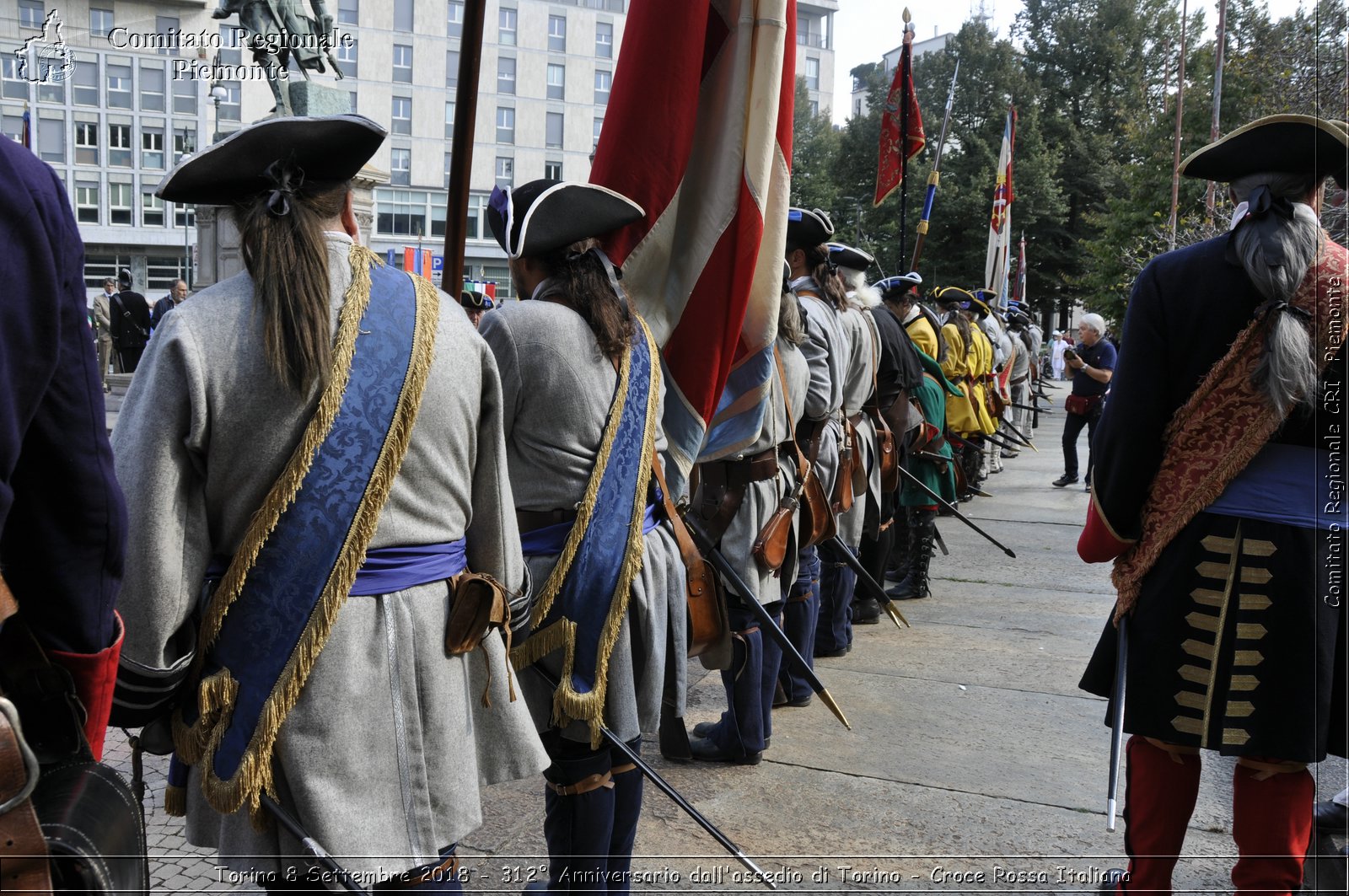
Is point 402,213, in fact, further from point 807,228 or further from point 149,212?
point 807,228

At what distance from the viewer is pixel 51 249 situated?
1.46 m

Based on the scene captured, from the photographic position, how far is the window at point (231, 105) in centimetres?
4369

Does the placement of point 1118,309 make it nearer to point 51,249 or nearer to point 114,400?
point 114,400

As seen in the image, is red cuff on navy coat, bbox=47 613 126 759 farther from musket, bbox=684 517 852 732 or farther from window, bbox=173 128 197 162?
window, bbox=173 128 197 162

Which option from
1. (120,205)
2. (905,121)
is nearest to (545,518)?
(905,121)

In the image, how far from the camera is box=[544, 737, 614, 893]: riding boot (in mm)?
2881

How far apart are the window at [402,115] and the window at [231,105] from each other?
7.92 meters

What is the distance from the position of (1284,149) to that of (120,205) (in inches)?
2074

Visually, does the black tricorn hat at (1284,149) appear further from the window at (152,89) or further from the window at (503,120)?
the window at (503,120)

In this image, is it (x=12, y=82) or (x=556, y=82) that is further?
(x=556, y=82)

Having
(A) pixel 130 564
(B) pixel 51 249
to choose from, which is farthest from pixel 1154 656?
(B) pixel 51 249

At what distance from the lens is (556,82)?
56.1 m

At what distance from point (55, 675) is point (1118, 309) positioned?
72.4 feet

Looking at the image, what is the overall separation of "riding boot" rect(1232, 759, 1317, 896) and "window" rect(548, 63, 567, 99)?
56.8 metres
